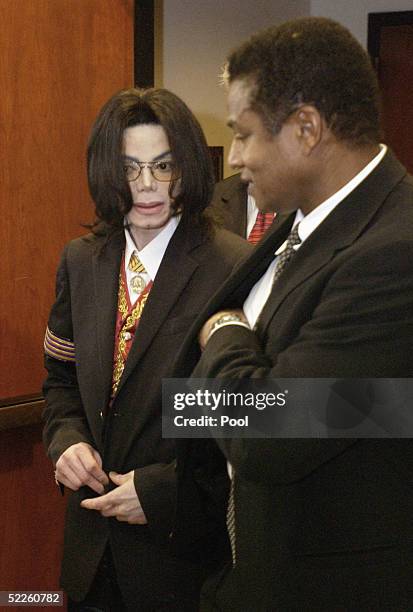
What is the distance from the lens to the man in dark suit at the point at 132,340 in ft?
5.51

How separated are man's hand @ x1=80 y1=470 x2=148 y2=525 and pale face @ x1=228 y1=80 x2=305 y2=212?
651mm

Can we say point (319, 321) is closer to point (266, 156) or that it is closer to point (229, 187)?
point (266, 156)

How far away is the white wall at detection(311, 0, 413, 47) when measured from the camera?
15.9 ft

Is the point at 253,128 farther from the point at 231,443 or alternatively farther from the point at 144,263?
Result: the point at 144,263

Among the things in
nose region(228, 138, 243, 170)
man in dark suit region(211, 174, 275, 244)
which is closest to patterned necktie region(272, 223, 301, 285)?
nose region(228, 138, 243, 170)

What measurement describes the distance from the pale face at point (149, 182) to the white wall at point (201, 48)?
6.81 ft

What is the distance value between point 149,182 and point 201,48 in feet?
8.16

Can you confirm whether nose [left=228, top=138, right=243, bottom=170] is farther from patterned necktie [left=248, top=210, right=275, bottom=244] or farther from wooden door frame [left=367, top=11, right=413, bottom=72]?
wooden door frame [left=367, top=11, right=413, bottom=72]

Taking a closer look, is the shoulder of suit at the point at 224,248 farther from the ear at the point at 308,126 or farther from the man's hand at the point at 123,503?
the ear at the point at 308,126

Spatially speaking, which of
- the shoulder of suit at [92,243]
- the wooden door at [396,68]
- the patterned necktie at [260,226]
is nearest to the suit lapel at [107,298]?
the shoulder of suit at [92,243]

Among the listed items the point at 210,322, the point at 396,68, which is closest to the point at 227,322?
the point at 210,322

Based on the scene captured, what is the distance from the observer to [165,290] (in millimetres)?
1716

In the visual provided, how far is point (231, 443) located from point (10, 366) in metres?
1.22

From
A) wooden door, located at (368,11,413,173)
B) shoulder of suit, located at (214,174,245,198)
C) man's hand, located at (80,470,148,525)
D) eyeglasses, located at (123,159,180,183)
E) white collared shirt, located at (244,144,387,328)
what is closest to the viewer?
white collared shirt, located at (244,144,387,328)
